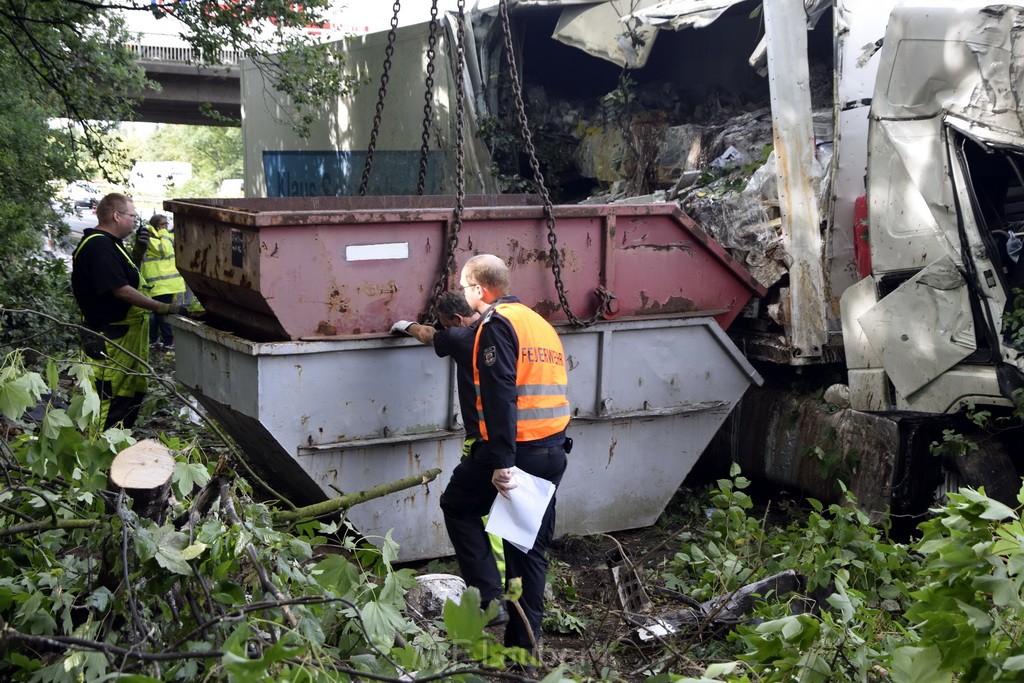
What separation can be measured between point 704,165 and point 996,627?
17.0ft

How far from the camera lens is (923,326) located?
4.58m

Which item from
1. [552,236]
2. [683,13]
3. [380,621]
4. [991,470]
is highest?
[683,13]

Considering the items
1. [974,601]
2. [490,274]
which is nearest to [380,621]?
[974,601]

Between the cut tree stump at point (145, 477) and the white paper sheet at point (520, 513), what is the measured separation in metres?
1.51

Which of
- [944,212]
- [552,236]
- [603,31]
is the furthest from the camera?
[603,31]

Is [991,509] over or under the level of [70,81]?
under

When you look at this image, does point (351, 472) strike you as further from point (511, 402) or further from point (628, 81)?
point (628, 81)

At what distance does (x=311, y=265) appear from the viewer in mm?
4426

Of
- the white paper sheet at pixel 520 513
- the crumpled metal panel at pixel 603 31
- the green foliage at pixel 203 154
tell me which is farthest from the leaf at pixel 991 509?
the green foliage at pixel 203 154

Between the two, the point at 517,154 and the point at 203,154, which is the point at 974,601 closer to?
the point at 517,154

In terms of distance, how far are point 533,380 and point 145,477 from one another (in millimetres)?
1738

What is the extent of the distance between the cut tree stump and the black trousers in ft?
5.22

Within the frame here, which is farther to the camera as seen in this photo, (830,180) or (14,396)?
(830,180)

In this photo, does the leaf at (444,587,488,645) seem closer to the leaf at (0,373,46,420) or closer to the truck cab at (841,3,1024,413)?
the leaf at (0,373,46,420)
